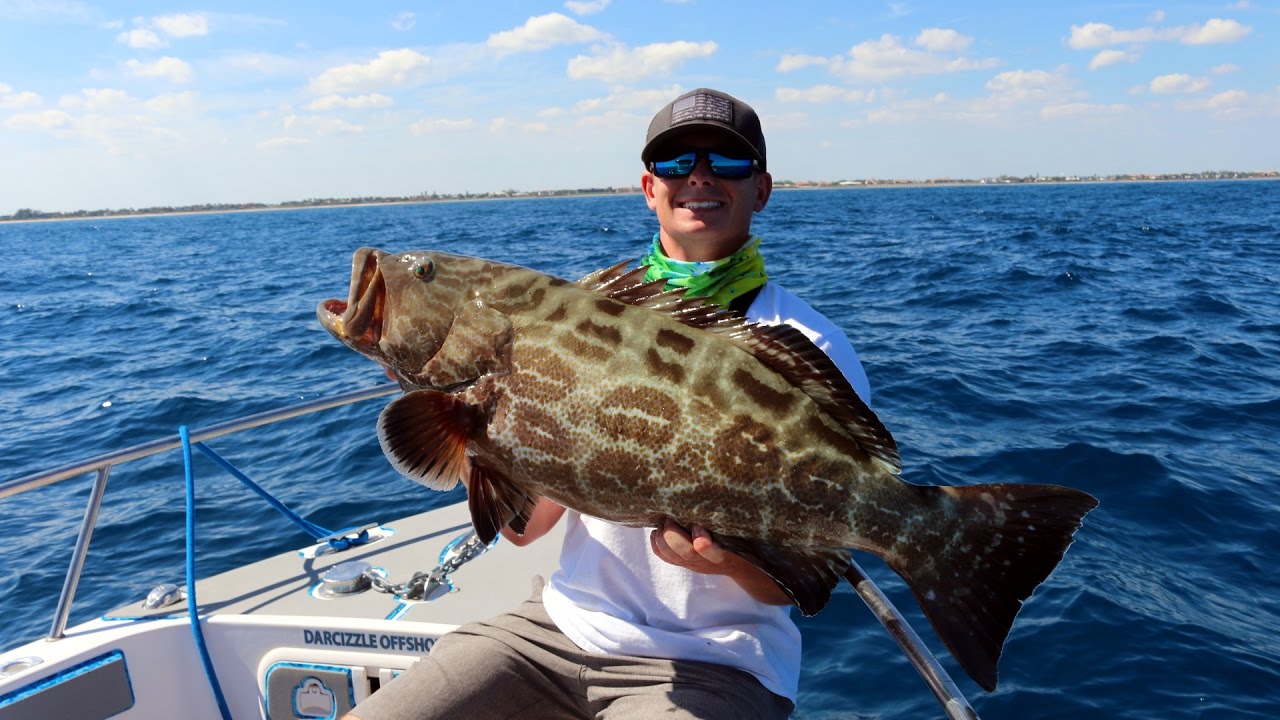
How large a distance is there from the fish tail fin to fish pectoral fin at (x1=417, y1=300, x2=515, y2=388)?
58.1 inches

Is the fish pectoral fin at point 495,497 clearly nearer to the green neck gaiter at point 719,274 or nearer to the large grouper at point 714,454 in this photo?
the large grouper at point 714,454

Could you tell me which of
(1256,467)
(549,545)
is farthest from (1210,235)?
(549,545)

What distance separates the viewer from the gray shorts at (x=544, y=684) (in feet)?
9.47

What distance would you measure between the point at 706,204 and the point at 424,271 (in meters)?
1.27

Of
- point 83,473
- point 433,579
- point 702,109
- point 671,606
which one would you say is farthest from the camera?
point 433,579

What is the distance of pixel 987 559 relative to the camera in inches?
99.6

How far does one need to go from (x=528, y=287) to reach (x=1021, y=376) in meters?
11.8

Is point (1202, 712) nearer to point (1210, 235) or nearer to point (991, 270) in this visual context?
point (991, 270)

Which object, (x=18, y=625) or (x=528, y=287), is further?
(x=18, y=625)

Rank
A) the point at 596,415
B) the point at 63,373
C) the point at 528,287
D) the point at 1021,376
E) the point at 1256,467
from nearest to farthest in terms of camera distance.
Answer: the point at 596,415
the point at 528,287
the point at 1256,467
the point at 1021,376
the point at 63,373

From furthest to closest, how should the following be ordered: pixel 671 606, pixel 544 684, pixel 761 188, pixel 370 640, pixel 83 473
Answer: pixel 370 640 < pixel 761 188 < pixel 83 473 < pixel 544 684 < pixel 671 606

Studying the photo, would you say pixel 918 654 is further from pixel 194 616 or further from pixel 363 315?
pixel 194 616

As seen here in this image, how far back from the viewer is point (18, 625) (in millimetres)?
7672

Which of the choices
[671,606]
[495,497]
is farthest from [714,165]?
[671,606]
